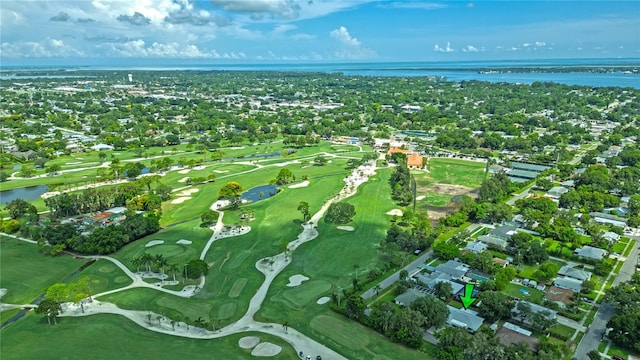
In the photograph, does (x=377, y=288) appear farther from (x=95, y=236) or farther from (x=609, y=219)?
(x=609, y=219)

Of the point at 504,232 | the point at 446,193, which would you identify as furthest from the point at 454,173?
the point at 504,232

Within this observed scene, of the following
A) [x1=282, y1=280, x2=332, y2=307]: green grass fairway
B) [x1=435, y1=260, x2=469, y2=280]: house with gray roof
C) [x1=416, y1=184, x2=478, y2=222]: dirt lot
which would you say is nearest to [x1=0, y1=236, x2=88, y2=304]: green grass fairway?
[x1=282, y1=280, x2=332, y2=307]: green grass fairway

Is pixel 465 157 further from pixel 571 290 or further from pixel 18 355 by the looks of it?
pixel 18 355

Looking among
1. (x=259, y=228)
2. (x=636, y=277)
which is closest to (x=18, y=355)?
(x=259, y=228)

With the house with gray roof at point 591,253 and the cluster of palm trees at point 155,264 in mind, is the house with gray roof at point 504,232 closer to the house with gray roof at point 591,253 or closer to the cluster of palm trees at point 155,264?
the house with gray roof at point 591,253

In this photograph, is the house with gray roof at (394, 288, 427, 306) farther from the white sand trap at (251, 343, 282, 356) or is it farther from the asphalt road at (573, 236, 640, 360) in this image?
the asphalt road at (573, 236, 640, 360)

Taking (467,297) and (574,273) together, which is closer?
(467,297)
